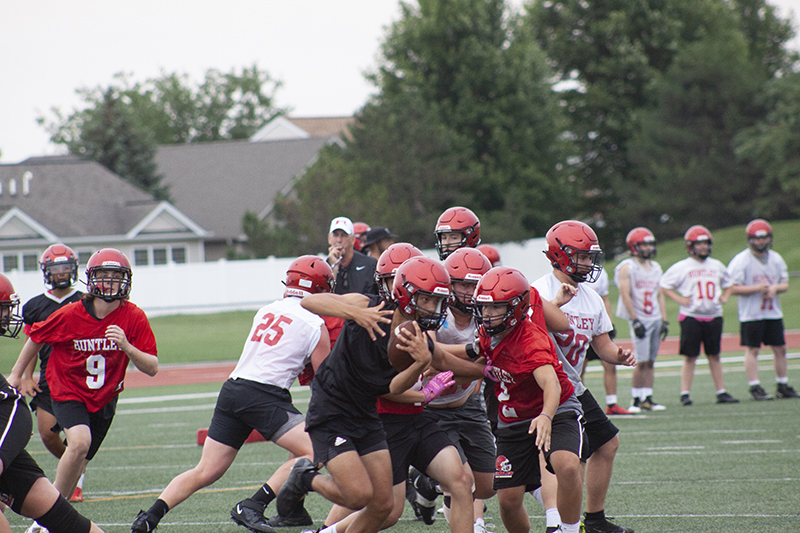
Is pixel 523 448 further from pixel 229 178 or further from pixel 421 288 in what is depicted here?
pixel 229 178

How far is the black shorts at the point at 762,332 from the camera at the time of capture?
11805 millimetres

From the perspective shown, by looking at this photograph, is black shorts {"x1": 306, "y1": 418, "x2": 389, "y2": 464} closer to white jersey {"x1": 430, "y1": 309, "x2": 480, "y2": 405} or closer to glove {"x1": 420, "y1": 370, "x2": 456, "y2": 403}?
glove {"x1": 420, "y1": 370, "x2": 456, "y2": 403}

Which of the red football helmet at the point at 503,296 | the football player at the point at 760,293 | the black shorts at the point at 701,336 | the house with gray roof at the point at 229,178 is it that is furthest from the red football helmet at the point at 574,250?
the house with gray roof at the point at 229,178

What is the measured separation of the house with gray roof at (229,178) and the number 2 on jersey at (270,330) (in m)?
35.6

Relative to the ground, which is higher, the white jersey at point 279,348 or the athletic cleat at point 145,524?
the white jersey at point 279,348

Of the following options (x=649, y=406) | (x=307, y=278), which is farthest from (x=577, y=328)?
(x=649, y=406)

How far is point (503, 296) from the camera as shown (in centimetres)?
473

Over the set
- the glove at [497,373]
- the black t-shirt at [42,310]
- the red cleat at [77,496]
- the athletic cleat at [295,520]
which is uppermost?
the black t-shirt at [42,310]

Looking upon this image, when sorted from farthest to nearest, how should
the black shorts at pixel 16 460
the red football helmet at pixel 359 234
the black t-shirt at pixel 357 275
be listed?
the red football helmet at pixel 359 234, the black t-shirt at pixel 357 275, the black shorts at pixel 16 460

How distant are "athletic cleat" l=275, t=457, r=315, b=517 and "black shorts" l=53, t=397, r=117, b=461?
170cm

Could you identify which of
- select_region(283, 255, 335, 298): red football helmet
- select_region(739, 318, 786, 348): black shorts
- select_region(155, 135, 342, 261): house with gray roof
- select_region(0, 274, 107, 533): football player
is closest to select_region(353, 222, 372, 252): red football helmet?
select_region(283, 255, 335, 298): red football helmet

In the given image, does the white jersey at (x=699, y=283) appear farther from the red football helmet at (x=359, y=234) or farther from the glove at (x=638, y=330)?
the red football helmet at (x=359, y=234)

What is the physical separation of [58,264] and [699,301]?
830cm

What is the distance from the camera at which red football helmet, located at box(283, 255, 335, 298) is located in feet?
19.6
